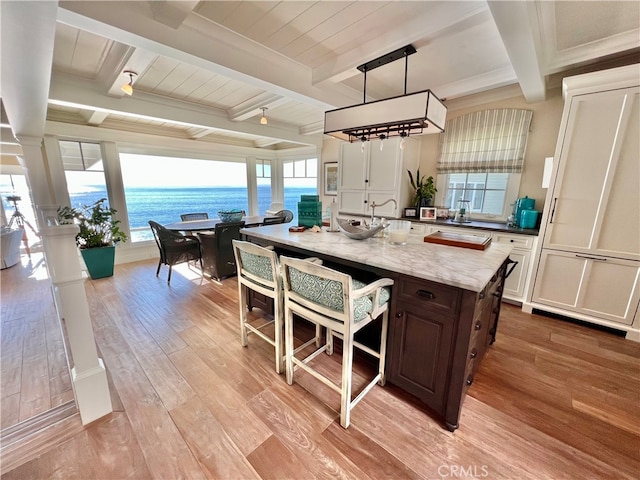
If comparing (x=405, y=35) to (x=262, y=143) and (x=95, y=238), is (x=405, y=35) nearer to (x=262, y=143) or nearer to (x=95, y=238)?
(x=95, y=238)

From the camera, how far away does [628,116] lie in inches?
85.5

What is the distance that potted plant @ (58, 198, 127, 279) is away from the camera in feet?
12.3

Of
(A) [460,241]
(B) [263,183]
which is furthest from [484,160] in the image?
(B) [263,183]

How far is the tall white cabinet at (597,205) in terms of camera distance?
2211mm

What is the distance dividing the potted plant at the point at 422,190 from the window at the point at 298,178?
2.82 m

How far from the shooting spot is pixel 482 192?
3570 millimetres

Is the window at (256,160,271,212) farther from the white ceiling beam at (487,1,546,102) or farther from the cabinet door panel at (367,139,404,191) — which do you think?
the white ceiling beam at (487,1,546,102)

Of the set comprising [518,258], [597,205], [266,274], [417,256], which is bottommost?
[518,258]

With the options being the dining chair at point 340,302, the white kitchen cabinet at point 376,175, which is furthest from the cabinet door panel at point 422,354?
the white kitchen cabinet at point 376,175

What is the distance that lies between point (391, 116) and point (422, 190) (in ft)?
7.50

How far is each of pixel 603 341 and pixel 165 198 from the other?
66.6ft

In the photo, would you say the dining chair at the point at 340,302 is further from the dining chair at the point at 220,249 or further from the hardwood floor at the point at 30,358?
the dining chair at the point at 220,249

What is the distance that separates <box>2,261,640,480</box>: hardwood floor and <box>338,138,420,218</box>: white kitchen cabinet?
234 centimetres

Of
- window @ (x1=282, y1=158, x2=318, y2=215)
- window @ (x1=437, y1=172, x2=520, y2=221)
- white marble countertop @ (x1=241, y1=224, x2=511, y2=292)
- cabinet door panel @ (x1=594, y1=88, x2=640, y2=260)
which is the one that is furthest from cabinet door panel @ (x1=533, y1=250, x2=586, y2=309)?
window @ (x1=282, y1=158, x2=318, y2=215)
